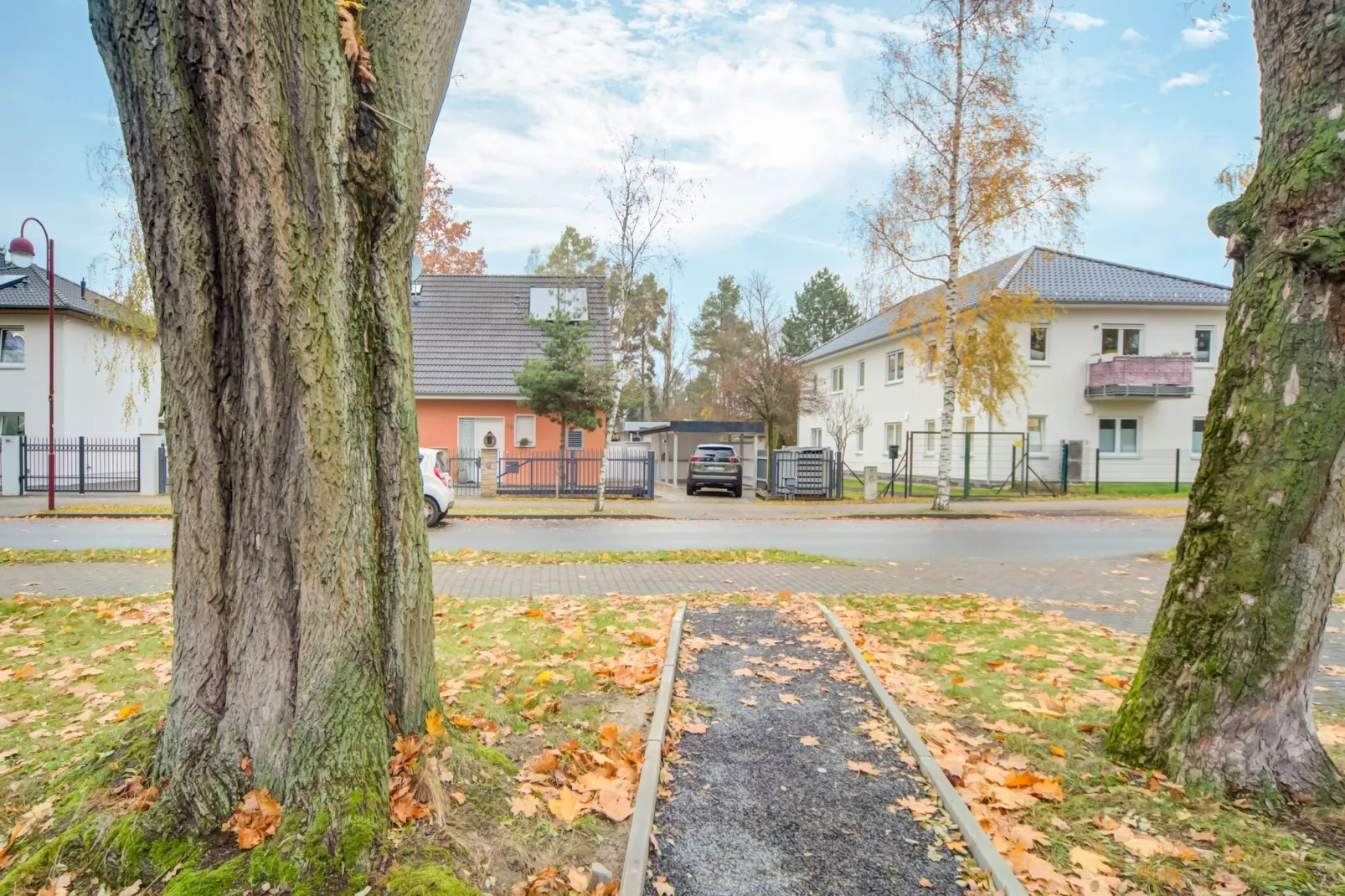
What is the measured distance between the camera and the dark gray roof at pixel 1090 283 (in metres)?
29.8

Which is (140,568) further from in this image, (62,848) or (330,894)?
(330,894)

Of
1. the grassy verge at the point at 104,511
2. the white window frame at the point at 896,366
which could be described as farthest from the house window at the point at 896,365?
the grassy verge at the point at 104,511

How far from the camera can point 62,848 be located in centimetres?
281

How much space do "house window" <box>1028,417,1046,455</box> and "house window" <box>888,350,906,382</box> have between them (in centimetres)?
596

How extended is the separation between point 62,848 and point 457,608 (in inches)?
173

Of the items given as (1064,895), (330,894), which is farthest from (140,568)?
(1064,895)

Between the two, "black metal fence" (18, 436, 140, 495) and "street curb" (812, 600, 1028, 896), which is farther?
"black metal fence" (18, 436, 140, 495)

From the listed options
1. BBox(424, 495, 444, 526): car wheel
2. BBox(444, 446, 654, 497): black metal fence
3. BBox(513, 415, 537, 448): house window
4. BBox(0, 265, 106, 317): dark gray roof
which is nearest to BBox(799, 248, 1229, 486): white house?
BBox(444, 446, 654, 497): black metal fence

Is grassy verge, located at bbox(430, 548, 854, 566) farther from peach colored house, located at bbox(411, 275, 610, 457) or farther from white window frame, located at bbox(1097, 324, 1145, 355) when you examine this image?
white window frame, located at bbox(1097, 324, 1145, 355)

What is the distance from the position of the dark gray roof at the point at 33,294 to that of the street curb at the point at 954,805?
29.6m

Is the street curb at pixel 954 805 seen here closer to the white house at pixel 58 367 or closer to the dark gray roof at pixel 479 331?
the dark gray roof at pixel 479 331

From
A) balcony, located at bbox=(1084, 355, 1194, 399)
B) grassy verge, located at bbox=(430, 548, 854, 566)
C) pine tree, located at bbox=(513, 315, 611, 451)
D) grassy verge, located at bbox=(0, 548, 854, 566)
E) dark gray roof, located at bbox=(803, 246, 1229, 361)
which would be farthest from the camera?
dark gray roof, located at bbox=(803, 246, 1229, 361)

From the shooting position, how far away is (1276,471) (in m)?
3.42

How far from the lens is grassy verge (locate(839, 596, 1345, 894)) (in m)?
2.96
